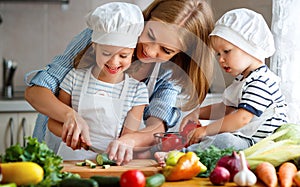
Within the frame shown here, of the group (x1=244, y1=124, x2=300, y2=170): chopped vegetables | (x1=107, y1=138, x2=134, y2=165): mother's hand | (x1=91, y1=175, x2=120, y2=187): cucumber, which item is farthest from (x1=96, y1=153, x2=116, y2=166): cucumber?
(x1=244, y1=124, x2=300, y2=170): chopped vegetables

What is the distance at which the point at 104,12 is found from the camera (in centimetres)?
165

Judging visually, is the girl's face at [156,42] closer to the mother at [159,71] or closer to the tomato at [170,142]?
the mother at [159,71]

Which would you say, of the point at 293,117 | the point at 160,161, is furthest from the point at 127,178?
the point at 293,117

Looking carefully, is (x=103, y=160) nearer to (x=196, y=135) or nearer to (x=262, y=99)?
(x=196, y=135)

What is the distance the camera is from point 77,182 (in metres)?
1.30

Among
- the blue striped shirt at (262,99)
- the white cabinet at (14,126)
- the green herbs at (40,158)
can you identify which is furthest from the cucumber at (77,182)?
the white cabinet at (14,126)

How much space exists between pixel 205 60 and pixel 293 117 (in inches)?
30.2

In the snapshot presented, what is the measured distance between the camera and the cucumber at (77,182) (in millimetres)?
1279

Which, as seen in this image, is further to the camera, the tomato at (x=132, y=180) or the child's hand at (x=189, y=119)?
the child's hand at (x=189, y=119)

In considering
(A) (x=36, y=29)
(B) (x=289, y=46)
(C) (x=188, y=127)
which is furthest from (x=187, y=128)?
(A) (x=36, y=29)

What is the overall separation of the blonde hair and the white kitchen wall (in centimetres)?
172

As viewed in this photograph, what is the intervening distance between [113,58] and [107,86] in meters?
0.12

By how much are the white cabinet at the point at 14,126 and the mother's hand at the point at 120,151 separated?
57.8 inches

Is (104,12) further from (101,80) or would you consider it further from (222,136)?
(222,136)
